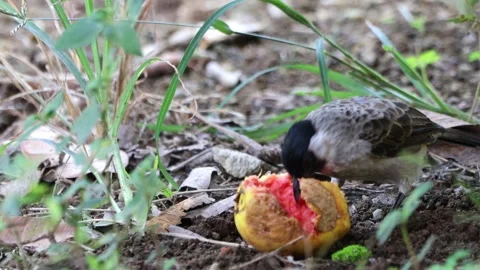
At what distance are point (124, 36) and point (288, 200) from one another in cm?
142

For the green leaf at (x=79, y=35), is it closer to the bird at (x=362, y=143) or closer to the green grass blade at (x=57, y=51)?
the green grass blade at (x=57, y=51)

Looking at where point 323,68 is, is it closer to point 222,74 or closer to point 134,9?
point 134,9

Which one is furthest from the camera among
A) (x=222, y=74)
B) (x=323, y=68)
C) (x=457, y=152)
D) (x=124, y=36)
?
(x=222, y=74)

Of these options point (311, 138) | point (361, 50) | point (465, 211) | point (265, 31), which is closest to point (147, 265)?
point (311, 138)

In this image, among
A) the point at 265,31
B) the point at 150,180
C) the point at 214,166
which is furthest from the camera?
the point at 265,31

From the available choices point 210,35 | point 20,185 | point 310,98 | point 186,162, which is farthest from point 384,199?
point 210,35

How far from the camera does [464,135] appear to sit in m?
4.96

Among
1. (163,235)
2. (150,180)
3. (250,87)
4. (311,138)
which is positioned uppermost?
Result: (150,180)

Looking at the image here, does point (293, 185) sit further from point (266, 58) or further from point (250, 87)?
point (266, 58)

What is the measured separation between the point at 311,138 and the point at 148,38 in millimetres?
5507

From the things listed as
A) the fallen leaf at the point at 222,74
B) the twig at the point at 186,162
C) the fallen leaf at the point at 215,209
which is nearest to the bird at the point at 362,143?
the fallen leaf at the point at 215,209

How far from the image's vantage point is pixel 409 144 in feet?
15.3

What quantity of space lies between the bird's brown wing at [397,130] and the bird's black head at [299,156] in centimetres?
35

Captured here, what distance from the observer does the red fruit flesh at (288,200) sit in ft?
12.2
